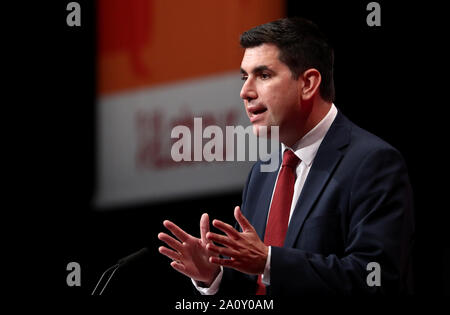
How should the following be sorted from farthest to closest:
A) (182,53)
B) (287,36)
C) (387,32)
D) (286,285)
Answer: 1. (182,53)
2. (387,32)
3. (287,36)
4. (286,285)

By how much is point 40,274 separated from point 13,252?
20 cm

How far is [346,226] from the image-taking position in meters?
1.83

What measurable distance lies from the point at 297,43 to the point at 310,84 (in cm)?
14

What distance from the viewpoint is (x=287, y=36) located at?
203cm

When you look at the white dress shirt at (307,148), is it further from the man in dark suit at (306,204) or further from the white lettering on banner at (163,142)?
the white lettering on banner at (163,142)

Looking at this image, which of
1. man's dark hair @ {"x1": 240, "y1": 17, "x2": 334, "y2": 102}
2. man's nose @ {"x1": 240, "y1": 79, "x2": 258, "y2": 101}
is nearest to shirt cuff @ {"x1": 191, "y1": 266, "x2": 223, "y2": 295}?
man's nose @ {"x1": 240, "y1": 79, "x2": 258, "y2": 101}

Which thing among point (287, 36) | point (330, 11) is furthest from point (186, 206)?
point (287, 36)

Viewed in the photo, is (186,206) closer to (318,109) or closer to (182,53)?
(182,53)

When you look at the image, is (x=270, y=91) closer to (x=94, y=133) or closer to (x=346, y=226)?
(x=346, y=226)

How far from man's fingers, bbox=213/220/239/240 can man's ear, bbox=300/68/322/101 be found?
2.11 ft

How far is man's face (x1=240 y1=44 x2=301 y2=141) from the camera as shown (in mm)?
2006

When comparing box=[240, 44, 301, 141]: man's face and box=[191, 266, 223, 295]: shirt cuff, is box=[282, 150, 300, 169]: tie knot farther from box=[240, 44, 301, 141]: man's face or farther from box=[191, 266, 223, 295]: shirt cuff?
box=[191, 266, 223, 295]: shirt cuff

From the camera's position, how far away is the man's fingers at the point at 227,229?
5.17ft

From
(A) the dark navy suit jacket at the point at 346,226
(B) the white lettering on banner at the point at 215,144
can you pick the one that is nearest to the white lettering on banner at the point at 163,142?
(B) the white lettering on banner at the point at 215,144
